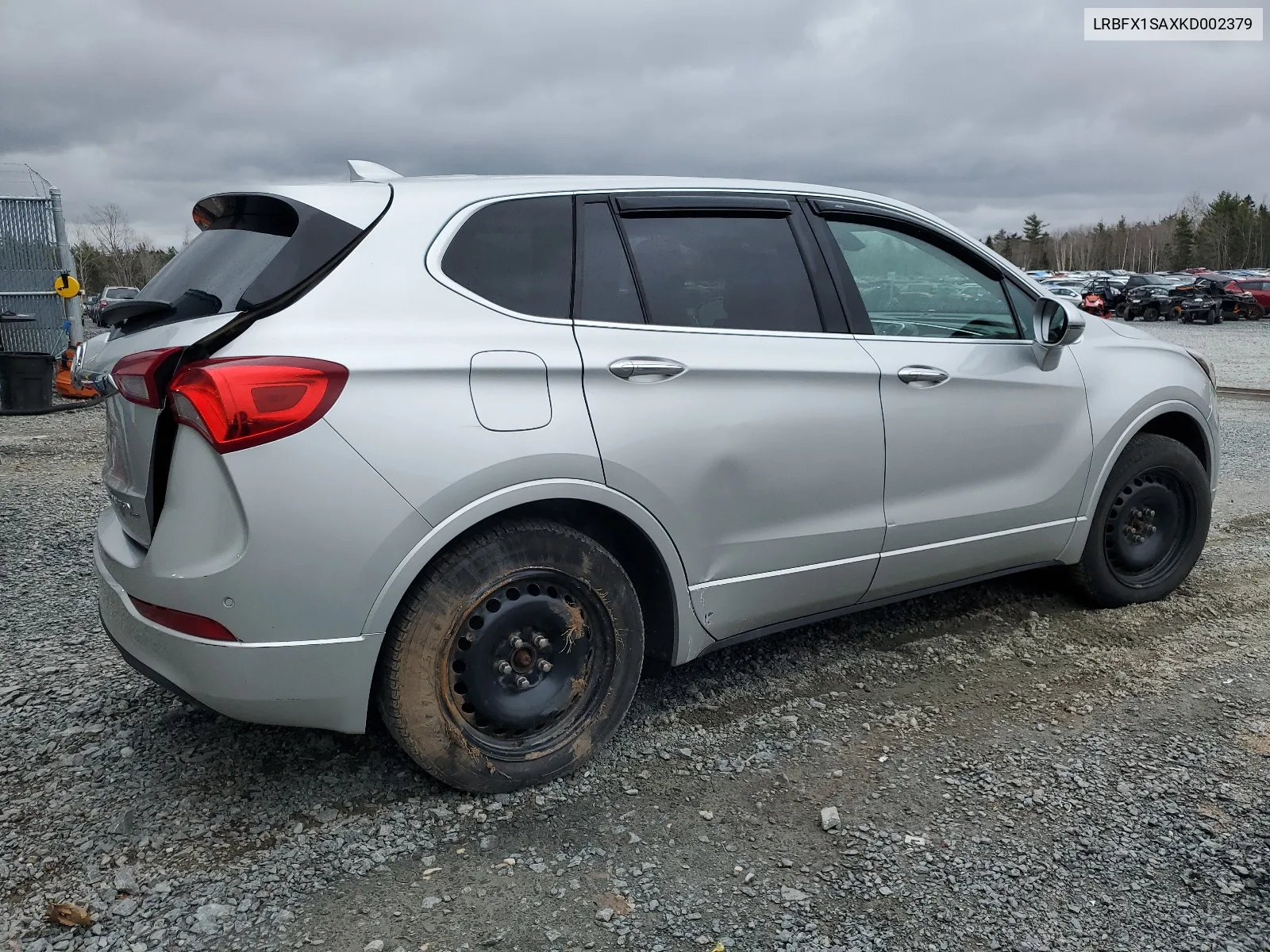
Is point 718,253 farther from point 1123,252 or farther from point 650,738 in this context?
point 1123,252

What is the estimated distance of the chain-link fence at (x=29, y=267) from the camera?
612 inches

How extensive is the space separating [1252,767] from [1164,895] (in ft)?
2.89

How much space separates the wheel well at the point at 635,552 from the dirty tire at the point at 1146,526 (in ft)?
7.11

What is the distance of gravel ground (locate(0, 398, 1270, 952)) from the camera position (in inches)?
96.7

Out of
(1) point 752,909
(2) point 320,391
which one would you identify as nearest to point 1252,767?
(1) point 752,909

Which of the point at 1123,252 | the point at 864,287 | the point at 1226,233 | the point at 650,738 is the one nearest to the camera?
the point at 650,738

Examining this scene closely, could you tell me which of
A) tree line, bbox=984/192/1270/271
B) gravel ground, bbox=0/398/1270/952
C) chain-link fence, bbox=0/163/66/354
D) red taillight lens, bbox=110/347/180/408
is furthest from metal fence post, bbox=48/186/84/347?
tree line, bbox=984/192/1270/271

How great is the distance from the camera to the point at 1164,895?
2.53 meters

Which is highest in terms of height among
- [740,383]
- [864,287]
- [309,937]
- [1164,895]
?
[864,287]

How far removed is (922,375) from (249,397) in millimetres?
2311

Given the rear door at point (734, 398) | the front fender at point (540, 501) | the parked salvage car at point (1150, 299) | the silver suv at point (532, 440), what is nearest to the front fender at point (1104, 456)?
the silver suv at point (532, 440)

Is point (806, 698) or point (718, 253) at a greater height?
point (718, 253)

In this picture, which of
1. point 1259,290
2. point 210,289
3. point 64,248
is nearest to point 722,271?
point 210,289

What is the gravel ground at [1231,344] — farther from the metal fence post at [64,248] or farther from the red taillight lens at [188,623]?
the metal fence post at [64,248]
